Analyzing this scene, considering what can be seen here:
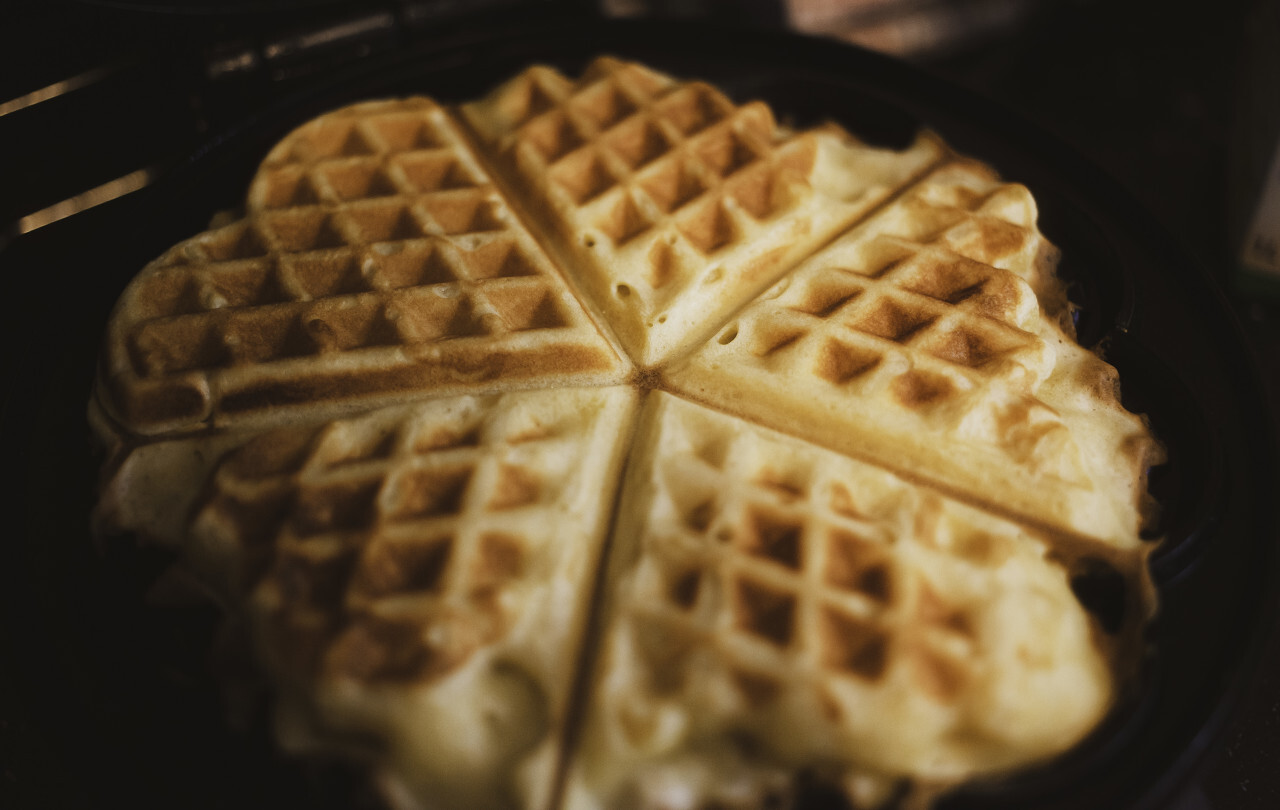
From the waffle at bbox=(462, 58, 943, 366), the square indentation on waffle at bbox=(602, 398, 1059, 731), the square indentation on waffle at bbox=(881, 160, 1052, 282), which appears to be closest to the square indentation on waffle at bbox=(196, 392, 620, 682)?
the square indentation on waffle at bbox=(602, 398, 1059, 731)

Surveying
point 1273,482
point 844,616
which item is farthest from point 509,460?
point 1273,482

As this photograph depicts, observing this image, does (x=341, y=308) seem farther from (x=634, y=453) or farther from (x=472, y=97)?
(x=472, y=97)

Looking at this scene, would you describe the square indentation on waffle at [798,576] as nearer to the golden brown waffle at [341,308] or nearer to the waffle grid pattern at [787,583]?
the waffle grid pattern at [787,583]

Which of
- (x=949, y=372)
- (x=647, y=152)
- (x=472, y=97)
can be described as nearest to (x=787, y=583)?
(x=949, y=372)

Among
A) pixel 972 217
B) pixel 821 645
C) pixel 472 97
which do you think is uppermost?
pixel 472 97

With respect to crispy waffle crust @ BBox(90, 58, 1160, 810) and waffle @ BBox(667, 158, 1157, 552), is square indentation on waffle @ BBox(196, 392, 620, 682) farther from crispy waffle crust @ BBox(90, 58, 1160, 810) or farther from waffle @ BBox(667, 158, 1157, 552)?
waffle @ BBox(667, 158, 1157, 552)

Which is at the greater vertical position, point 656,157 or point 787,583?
point 656,157

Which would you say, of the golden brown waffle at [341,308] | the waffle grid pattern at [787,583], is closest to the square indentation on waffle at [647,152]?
the golden brown waffle at [341,308]
